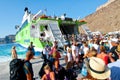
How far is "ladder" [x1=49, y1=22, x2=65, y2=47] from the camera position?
19663 mm

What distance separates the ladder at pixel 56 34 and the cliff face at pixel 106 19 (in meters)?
Result: 57.5

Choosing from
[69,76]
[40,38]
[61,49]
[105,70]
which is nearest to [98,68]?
[105,70]

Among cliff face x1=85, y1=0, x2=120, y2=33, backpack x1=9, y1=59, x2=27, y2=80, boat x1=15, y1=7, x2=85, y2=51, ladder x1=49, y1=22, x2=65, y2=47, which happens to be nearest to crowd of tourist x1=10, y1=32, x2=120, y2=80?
backpack x1=9, y1=59, x2=27, y2=80

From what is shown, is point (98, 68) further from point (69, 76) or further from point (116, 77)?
point (69, 76)

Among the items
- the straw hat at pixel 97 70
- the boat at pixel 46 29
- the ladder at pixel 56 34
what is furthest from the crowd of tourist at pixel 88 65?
the boat at pixel 46 29

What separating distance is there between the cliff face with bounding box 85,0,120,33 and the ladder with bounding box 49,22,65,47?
5752 cm

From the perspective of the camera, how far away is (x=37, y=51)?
68.1 feet

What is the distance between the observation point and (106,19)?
91.6 metres

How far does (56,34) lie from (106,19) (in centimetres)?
7323

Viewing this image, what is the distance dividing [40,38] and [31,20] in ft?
7.19

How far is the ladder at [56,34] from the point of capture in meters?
19.7

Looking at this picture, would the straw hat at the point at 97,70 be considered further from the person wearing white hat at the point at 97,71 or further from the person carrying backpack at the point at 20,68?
the person carrying backpack at the point at 20,68

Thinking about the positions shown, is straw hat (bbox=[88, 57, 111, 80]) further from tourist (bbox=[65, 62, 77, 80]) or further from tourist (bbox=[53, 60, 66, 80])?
tourist (bbox=[53, 60, 66, 80])

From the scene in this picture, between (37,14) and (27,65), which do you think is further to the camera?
(37,14)
